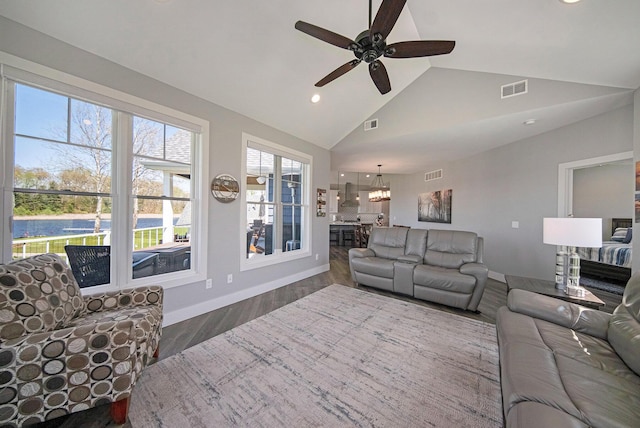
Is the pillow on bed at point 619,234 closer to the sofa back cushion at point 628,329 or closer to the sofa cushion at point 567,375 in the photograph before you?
the sofa back cushion at point 628,329

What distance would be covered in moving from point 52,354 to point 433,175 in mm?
7203

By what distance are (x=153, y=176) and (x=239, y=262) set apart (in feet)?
4.99

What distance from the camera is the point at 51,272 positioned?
5.18 feet

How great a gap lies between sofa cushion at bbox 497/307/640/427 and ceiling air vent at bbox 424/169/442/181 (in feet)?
16.8

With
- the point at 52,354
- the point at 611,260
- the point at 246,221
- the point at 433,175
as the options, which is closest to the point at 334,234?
the point at 433,175

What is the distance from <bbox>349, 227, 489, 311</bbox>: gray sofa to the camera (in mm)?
2983

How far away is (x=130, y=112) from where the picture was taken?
92.0 inches

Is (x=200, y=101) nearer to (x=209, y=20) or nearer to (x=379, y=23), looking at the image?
(x=209, y=20)

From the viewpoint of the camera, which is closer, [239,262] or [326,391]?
[326,391]

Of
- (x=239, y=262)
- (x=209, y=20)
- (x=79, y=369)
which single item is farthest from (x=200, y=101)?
(x=79, y=369)

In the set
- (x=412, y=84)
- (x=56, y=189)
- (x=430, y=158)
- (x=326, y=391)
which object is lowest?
(x=326, y=391)

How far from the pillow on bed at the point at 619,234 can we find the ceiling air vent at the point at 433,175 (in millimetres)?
3857

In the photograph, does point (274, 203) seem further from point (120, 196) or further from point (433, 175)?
point (433, 175)

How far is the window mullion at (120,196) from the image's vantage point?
232cm
